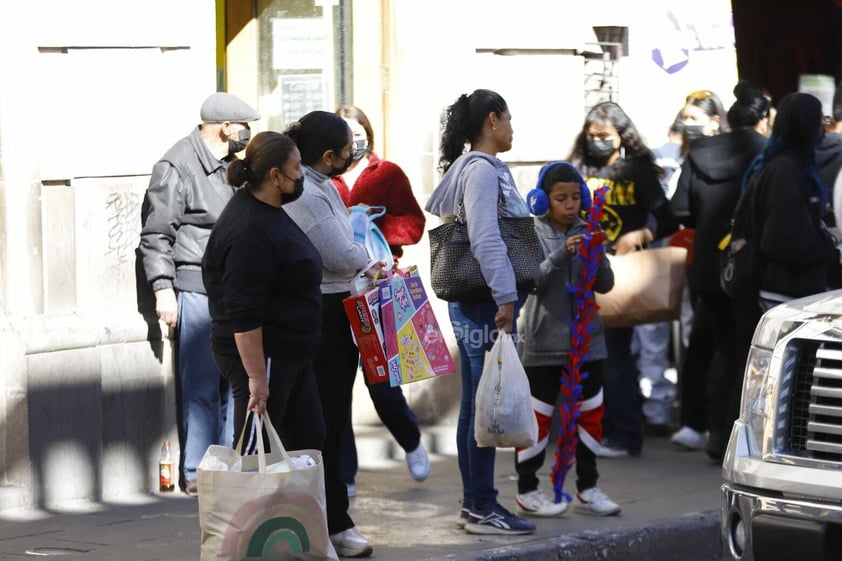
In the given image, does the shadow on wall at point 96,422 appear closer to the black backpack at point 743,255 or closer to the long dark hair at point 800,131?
the black backpack at point 743,255

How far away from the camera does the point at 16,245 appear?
8.09m

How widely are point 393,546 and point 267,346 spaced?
141 cm

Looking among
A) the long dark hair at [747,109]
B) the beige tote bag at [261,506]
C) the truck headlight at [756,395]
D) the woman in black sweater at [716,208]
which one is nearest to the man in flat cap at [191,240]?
the beige tote bag at [261,506]

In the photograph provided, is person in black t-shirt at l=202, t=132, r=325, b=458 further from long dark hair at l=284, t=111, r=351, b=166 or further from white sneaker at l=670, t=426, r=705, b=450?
white sneaker at l=670, t=426, r=705, b=450

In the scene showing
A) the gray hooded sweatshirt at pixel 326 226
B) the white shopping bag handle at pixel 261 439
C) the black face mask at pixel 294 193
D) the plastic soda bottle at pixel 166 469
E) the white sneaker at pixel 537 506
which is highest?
the black face mask at pixel 294 193

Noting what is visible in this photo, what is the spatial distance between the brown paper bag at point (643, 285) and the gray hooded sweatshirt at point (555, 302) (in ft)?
4.27

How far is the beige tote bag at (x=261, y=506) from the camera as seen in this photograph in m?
5.88

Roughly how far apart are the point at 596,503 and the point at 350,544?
5.04ft

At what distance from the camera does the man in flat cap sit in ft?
27.5

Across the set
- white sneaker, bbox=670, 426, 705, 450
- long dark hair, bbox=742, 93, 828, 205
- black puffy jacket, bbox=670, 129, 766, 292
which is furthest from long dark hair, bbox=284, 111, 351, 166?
white sneaker, bbox=670, 426, 705, 450

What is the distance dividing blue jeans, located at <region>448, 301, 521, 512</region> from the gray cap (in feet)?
5.59

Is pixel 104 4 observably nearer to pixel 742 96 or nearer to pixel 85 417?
pixel 85 417

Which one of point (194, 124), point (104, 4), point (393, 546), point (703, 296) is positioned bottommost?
point (393, 546)

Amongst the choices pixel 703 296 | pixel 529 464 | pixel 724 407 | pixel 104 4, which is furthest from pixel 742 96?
pixel 104 4
